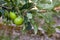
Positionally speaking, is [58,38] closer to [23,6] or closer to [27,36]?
[27,36]

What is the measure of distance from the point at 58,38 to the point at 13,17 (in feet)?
6.15

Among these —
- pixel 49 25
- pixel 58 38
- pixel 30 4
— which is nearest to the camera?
pixel 30 4

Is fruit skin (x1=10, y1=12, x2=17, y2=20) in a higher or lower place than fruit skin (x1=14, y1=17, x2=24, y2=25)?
higher

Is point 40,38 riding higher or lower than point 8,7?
lower

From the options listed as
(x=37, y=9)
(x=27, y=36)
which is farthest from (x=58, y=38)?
(x=37, y=9)

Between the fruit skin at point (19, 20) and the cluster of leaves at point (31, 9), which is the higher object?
the cluster of leaves at point (31, 9)

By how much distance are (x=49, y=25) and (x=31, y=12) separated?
0.84 feet

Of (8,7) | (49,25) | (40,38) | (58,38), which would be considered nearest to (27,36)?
(40,38)

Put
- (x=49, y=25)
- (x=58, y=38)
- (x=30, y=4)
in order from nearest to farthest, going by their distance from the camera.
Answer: (x=30, y=4), (x=49, y=25), (x=58, y=38)

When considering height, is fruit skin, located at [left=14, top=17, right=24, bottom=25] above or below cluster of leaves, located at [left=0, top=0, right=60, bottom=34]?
below

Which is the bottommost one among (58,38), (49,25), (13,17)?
(58,38)

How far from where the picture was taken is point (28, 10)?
79 cm

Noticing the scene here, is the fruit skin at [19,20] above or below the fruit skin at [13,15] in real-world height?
below

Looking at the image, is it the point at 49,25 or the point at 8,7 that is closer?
the point at 8,7
